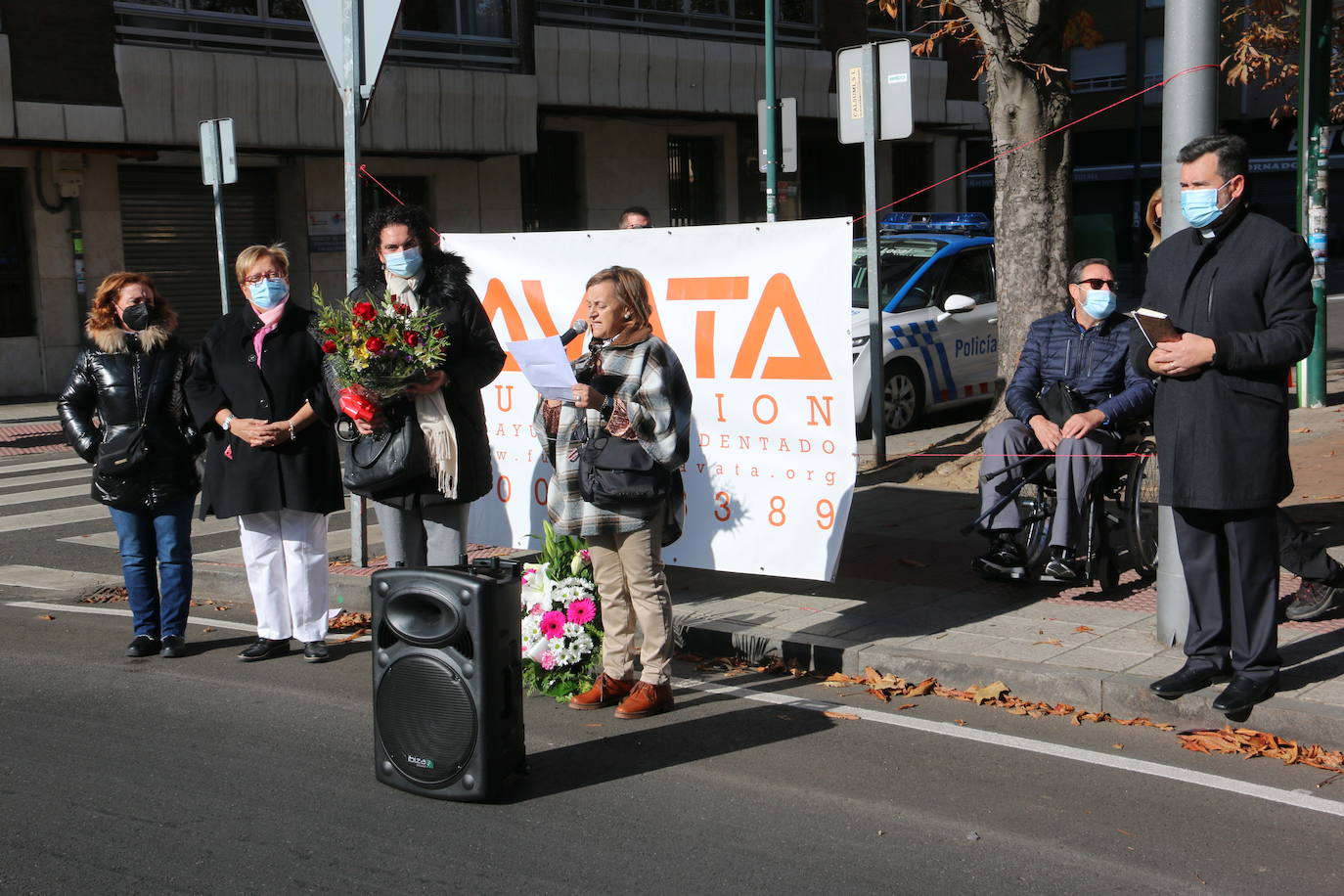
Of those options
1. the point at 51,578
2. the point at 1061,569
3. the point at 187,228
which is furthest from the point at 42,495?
the point at 187,228

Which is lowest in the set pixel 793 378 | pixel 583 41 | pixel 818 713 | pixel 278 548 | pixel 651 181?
pixel 818 713

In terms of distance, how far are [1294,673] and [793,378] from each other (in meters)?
2.52

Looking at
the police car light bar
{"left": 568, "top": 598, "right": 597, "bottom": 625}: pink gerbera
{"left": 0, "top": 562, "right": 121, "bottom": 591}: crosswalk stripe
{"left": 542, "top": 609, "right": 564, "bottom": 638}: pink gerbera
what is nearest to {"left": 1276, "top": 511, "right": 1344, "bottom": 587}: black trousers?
{"left": 568, "top": 598, "right": 597, "bottom": 625}: pink gerbera

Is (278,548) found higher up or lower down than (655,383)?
lower down

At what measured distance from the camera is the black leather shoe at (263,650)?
22.1 feet

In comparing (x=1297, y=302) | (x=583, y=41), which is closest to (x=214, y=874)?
(x=1297, y=302)

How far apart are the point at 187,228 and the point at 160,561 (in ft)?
54.7

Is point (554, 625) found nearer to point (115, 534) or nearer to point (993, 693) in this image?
point (993, 693)

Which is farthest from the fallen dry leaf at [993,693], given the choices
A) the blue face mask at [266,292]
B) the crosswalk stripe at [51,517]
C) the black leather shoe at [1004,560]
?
the crosswalk stripe at [51,517]

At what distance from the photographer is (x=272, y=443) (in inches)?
252

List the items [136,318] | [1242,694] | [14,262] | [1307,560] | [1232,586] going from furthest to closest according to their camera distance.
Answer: [14,262] → [136,318] → [1307,560] → [1232,586] → [1242,694]

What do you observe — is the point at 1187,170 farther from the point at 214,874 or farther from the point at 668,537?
the point at 214,874

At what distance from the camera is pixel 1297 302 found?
506 centimetres

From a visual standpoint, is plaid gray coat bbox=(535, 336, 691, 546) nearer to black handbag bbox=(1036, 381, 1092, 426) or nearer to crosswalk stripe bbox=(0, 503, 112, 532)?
black handbag bbox=(1036, 381, 1092, 426)
